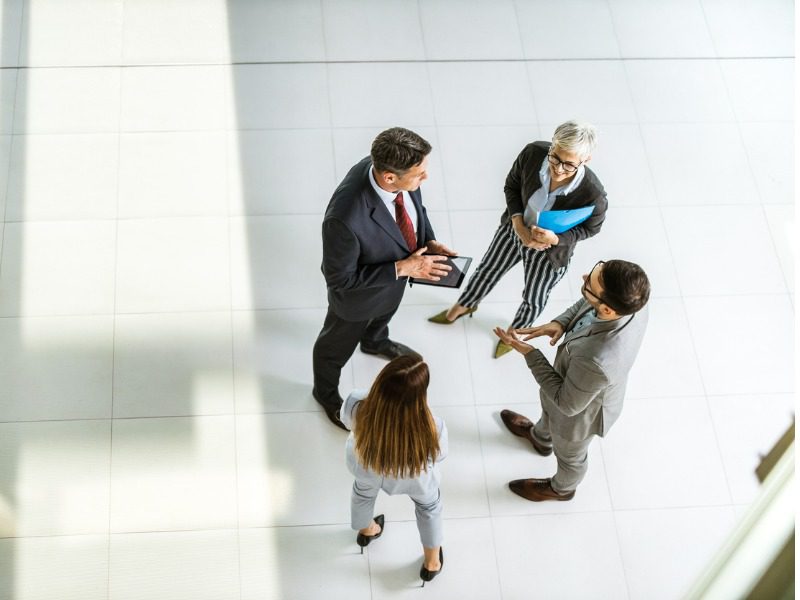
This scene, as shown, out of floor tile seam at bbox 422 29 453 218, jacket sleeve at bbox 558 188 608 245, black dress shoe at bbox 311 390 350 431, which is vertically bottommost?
black dress shoe at bbox 311 390 350 431

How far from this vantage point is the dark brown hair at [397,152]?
8.53 ft

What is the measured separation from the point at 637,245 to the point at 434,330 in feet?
4.35

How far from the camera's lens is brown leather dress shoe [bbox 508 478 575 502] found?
3504 millimetres

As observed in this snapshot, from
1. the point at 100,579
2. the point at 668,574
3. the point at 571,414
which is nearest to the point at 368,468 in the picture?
the point at 571,414

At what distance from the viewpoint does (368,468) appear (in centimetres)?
260

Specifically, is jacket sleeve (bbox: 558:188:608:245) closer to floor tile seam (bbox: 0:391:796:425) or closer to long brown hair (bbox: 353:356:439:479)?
floor tile seam (bbox: 0:391:796:425)

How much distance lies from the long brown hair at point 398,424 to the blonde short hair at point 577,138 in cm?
110

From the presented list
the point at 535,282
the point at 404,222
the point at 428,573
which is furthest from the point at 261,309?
the point at 428,573

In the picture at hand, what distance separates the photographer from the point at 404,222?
9.77 ft

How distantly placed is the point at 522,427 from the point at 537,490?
1.05 feet

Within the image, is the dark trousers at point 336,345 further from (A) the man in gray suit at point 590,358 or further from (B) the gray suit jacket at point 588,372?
(B) the gray suit jacket at point 588,372

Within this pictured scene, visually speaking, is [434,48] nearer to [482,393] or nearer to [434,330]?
[434,330]

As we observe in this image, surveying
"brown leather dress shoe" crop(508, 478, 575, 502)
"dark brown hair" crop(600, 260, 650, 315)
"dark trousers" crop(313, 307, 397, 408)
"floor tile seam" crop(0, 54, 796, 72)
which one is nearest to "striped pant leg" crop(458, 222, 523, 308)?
"dark trousers" crop(313, 307, 397, 408)

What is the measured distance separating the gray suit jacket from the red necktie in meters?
0.65
